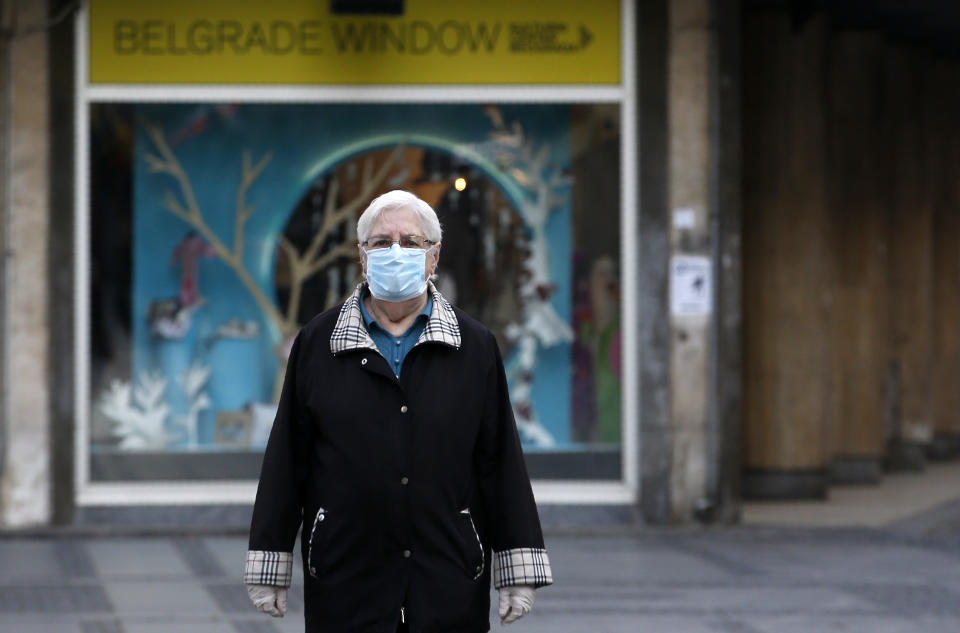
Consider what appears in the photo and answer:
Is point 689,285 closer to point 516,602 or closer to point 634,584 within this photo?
point 634,584

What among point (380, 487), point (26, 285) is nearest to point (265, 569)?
point (380, 487)

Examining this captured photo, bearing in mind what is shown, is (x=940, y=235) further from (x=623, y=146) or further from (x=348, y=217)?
(x=348, y=217)

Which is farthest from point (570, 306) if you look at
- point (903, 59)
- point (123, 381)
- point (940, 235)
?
point (940, 235)

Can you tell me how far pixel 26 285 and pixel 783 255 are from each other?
5.64 m

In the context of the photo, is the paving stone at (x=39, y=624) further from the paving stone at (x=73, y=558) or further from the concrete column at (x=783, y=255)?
the concrete column at (x=783, y=255)

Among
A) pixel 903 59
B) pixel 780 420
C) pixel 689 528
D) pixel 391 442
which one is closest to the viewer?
pixel 391 442

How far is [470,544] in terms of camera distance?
4.66m

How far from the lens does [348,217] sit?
1205cm

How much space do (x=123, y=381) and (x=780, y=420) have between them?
4.97 meters

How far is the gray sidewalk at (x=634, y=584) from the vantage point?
27.2 feet

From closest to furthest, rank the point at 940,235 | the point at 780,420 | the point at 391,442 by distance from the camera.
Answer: the point at 391,442
the point at 780,420
the point at 940,235

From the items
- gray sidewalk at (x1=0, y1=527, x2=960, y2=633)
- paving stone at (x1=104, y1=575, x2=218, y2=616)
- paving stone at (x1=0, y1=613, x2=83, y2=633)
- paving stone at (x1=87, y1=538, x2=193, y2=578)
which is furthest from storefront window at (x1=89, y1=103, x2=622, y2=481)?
paving stone at (x1=0, y1=613, x2=83, y2=633)

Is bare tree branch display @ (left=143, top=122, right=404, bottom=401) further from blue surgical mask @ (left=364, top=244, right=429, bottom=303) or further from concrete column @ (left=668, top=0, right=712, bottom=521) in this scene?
blue surgical mask @ (left=364, top=244, right=429, bottom=303)

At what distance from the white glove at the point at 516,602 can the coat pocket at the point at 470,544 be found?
0.10 m
